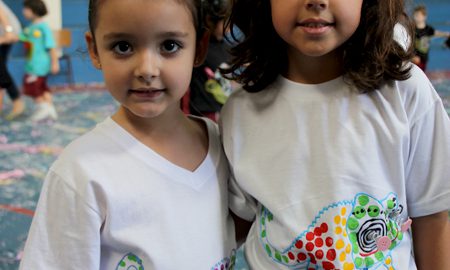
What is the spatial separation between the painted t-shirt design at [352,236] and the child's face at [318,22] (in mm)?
259

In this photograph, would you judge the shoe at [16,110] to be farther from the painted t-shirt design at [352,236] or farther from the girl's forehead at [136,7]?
the painted t-shirt design at [352,236]

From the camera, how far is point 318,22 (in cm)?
80

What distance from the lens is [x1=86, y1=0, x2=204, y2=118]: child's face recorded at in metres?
0.81

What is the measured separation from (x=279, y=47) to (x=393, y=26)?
212mm

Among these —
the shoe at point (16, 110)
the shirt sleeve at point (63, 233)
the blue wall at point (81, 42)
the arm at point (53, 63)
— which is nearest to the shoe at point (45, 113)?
the shoe at point (16, 110)

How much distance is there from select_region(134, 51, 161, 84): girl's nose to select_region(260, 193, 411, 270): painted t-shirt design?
Result: 14.3 inches

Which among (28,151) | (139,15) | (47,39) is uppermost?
(139,15)

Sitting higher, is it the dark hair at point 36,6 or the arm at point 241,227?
the arm at point 241,227

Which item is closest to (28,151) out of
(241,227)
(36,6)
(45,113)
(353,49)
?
(45,113)

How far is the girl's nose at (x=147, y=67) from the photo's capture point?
0.81m

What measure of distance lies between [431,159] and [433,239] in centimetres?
17

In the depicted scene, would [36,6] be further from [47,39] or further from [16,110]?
[16,110]

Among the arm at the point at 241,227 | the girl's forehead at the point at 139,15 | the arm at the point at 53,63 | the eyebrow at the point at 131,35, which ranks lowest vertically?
the arm at the point at 53,63

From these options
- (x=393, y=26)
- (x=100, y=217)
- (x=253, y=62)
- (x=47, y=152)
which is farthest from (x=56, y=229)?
(x=47, y=152)
